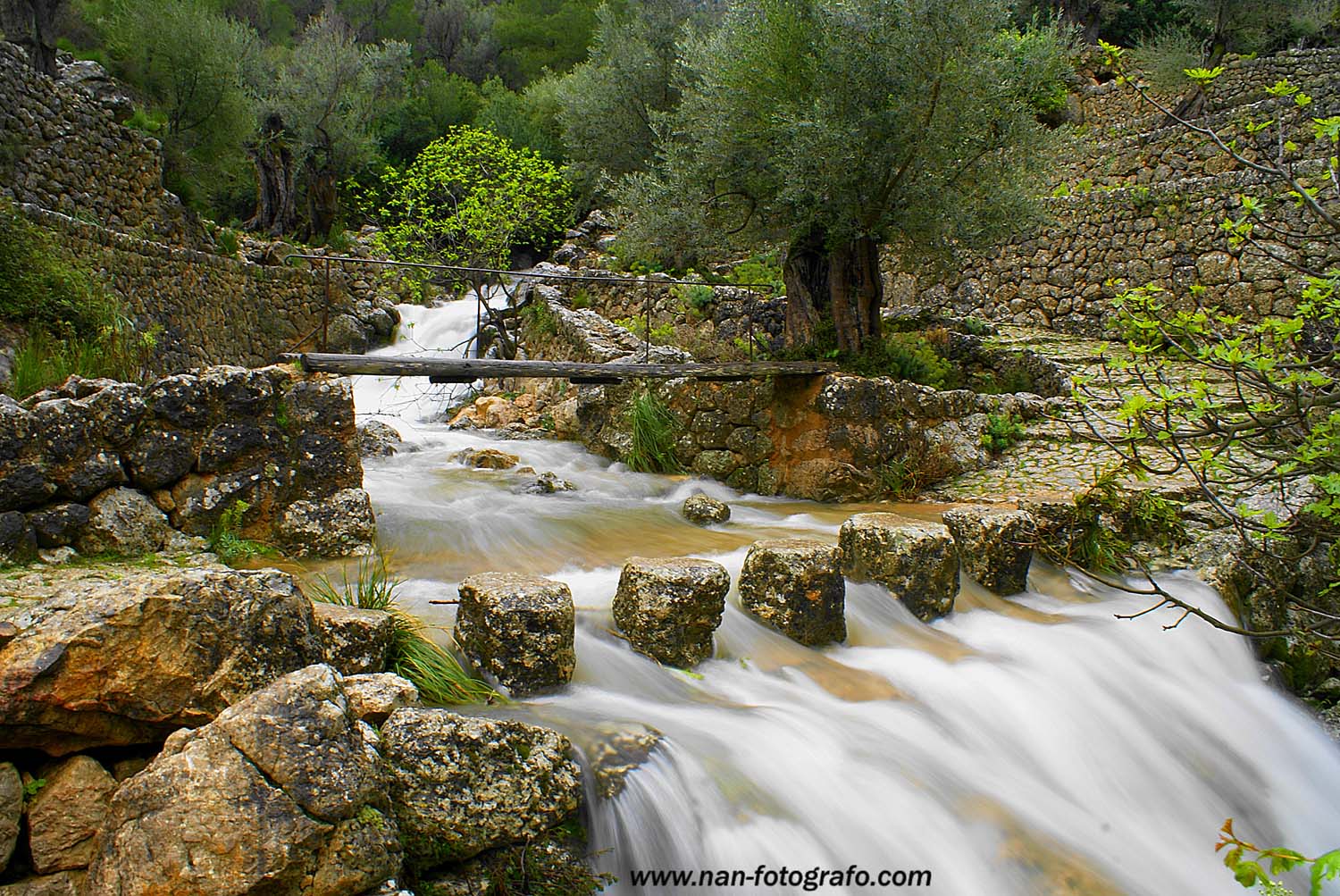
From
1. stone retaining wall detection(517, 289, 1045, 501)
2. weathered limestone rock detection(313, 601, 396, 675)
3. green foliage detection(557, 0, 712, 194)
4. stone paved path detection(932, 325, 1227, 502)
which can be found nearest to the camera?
weathered limestone rock detection(313, 601, 396, 675)

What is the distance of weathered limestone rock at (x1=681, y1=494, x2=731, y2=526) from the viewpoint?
26.0 ft

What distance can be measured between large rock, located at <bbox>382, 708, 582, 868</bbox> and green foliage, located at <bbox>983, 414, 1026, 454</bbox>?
8333mm

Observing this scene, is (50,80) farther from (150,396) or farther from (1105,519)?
(1105,519)

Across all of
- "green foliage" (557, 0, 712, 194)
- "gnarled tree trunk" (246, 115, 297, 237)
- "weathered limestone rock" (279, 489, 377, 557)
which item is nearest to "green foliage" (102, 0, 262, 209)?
"gnarled tree trunk" (246, 115, 297, 237)

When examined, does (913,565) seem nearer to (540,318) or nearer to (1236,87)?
(540,318)

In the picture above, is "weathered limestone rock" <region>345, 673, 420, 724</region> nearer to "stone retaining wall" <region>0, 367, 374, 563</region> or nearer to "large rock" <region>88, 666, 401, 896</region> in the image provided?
"large rock" <region>88, 666, 401, 896</region>

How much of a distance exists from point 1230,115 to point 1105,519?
40.9 ft

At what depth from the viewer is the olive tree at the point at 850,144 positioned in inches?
362

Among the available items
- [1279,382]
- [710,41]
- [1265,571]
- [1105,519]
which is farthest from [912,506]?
[710,41]

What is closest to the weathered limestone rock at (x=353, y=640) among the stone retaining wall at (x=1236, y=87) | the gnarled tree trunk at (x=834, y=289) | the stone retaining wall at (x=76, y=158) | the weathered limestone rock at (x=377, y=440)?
the weathered limestone rock at (x=377, y=440)

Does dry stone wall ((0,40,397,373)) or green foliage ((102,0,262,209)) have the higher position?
green foliage ((102,0,262,209))

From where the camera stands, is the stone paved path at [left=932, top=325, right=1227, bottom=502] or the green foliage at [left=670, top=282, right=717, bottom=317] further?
the green foliage at [left=670, top=282, right=717, bottom=317]

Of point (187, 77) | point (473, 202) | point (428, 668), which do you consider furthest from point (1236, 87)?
point (187, 77)

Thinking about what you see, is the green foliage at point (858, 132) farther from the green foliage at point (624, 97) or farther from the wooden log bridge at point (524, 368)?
the green foliage at point (624, 97)
